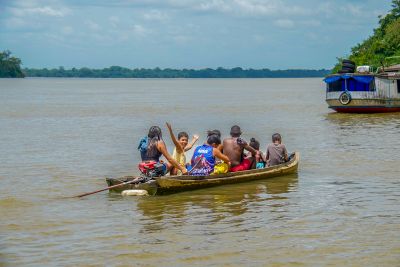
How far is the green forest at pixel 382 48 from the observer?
196 ft

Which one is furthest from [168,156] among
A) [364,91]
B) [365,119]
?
[364,91]

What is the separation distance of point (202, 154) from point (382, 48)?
4927cm

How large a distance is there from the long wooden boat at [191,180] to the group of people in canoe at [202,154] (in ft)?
Answer: 0.70

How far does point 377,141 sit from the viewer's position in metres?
25.6

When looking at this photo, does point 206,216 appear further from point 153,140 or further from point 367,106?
point 367,106

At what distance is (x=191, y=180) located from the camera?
14.6 m

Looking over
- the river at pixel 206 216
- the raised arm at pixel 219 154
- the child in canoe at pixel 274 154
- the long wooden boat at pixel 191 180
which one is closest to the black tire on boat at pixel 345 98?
the river at pixel 206 216

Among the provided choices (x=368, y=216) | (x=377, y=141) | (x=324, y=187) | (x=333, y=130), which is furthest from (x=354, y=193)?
(x=333, y=130)

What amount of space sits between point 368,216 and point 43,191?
7.02 metres

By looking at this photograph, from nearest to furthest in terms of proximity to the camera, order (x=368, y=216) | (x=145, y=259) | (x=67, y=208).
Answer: (x=145, y=259) < (x=368, y=216) < (x=67, y=208)

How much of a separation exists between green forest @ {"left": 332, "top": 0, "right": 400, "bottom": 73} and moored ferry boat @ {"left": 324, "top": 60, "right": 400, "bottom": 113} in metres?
18.2

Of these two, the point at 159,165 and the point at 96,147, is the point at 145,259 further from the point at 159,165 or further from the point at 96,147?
the point at 96,147

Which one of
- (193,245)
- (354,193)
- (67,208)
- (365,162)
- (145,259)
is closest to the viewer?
(145,259)

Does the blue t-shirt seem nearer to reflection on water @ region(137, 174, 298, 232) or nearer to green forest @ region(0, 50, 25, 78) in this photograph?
reflection on water @ region(137, 174, 298, 232)
